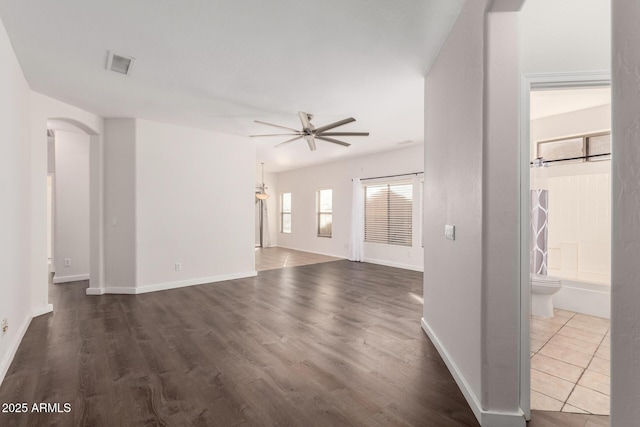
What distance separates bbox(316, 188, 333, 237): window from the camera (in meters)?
8.96

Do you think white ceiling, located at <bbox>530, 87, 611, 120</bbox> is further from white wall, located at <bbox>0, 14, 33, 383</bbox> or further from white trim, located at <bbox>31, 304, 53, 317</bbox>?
white trim, located at <bbox>31, 304, 53, 317</bbox>

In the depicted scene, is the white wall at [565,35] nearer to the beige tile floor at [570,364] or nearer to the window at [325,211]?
the beige tile floor at [570,364]

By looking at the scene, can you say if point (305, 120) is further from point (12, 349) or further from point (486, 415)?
point (12, 349)

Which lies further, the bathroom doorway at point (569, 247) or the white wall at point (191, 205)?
the white wall at point (191, 205)

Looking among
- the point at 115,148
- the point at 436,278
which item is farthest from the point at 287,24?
the point at 115,148

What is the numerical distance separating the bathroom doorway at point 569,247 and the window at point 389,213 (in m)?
2.72

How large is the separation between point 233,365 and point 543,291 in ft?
11.5

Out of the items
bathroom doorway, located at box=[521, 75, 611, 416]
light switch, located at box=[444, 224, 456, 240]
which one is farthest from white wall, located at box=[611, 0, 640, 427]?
light switch, located at box=[444, 224, 456, 240]

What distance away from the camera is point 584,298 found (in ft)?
12.5

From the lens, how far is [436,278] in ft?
9.04

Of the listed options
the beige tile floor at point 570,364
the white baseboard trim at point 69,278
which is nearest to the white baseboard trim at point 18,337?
the white baseboard trim at point 69,278

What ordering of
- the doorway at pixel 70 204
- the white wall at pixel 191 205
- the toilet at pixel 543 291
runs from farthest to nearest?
the doorway at pixel 70 204 → the white wall at pixel 191 205 → the toilet at pixel 543 291

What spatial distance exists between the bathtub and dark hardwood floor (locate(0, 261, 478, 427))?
1.90 meters

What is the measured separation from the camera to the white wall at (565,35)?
6.45ft
